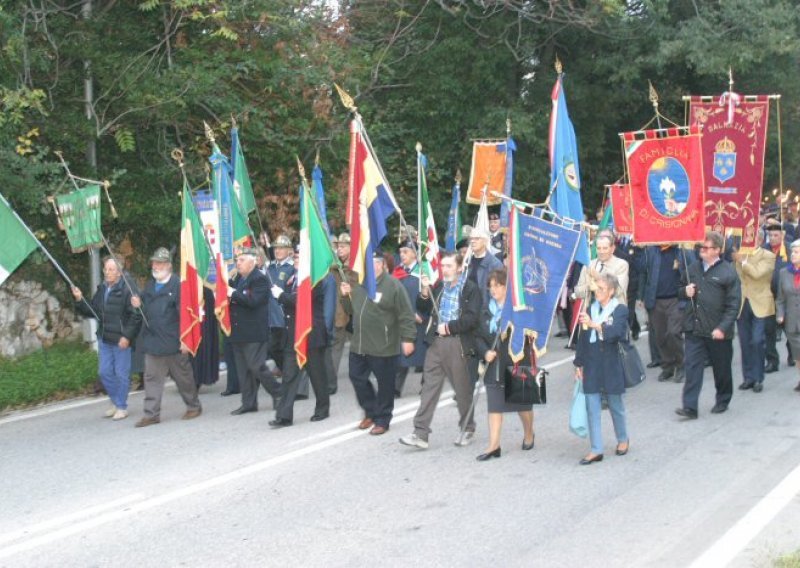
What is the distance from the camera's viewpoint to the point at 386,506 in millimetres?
7457

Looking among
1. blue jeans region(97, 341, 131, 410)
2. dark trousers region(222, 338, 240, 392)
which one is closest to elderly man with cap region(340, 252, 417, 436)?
blue jeans region(97, 341, 131, 410)

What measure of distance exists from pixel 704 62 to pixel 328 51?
316 inches

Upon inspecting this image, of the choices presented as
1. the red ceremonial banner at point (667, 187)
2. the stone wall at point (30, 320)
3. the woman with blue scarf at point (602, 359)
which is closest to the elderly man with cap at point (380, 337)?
the woman with blue scarf at point (602, 359)

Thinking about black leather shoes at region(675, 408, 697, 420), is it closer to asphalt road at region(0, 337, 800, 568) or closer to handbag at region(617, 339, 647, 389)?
asphalt road at region(0, 337, 800, 568)

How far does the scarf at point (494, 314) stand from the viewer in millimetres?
9078

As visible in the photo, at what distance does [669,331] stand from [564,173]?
2.29m

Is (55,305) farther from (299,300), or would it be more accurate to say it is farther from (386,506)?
(386,506)

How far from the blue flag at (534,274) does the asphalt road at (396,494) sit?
107 cm

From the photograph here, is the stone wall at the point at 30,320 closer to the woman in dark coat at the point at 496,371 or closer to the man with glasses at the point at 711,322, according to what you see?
the woman in dark coat at the point at 496,371

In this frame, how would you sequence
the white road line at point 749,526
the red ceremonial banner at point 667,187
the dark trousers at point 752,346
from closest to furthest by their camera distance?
the white road line at point 749,526 → the red ceremonial banner at point 667,187 → the dark trousers at point 752,346

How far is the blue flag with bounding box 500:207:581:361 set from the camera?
877cm

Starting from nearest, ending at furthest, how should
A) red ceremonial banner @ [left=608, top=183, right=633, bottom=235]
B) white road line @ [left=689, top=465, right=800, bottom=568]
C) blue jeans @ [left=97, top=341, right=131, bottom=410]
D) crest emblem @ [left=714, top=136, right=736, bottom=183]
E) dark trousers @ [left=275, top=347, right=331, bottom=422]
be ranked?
white road line @ [left=689, top=465, right=800, bottom=568]
dark trousers @ [left=275, top=347, right=331, bottom=422]
blue jeans @ [left=97, top=341, right=131, bottom=410]
crest emblem @ [left=714, top=136, right=736, bottom=183]
red ceremonial banner @ [left=608, top=183, right=633, bottom=235]

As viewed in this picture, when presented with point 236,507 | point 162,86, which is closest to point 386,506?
point 236,507

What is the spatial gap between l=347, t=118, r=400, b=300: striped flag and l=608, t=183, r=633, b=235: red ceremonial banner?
755cm
